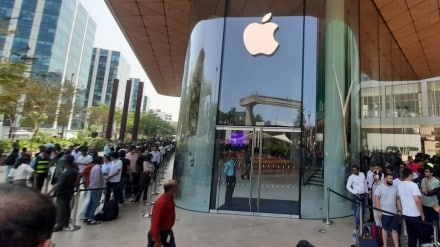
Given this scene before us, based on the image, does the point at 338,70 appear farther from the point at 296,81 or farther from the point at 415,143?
the point at 415,143

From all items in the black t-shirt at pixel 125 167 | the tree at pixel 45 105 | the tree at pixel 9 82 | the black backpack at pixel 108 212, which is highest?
the tree at pixel 45 105

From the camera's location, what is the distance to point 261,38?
8836 mm

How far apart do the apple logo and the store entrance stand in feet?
8.32

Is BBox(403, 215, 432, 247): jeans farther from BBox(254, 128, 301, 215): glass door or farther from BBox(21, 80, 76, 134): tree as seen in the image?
BBox(21, 80, 76, 134): tree

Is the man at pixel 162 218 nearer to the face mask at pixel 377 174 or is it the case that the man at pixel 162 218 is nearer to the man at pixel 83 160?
the face mask at pixel 377 174

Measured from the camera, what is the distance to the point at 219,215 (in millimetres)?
7594

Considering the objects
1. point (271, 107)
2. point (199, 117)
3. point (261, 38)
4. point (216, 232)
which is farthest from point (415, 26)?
point (216, 232)

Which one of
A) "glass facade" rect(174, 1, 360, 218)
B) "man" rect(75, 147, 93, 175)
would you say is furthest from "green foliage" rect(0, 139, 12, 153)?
"glass facade" rect(174, 1, 360, 218)

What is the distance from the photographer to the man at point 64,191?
18.4 feet

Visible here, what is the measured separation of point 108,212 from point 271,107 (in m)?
5.39

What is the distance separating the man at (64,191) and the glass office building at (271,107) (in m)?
3.40

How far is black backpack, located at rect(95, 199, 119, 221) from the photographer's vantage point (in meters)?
6.46

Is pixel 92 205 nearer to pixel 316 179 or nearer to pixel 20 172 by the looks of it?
pixel 20 172

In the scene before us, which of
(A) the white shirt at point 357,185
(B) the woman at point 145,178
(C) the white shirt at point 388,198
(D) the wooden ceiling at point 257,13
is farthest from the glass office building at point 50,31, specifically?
(C) the white shirt at point 388,198
